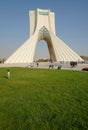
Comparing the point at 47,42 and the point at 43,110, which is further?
the point at 47,42

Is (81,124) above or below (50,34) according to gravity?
below

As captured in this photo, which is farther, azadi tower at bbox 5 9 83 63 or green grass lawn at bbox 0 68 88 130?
azadi tower at bbox 5 9 83 63

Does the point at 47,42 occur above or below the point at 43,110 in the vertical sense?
above

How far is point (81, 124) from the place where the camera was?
597 centimetres

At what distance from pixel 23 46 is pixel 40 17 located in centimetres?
1021

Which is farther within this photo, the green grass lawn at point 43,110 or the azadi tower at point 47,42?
the azadi tower at point 47,42

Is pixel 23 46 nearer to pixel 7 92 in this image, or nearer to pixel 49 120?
pixel 7 92

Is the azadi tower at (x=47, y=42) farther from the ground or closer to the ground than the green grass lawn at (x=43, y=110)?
farther from the ground

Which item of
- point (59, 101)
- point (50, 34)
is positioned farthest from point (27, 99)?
point (50, 34)

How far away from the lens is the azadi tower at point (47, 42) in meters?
48.2

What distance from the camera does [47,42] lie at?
56.4 meters

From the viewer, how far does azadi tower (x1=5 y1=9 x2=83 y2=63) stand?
158 ft

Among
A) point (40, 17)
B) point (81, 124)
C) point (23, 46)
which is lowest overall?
point (81, 124)

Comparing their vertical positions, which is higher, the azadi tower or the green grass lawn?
the azadi tower
